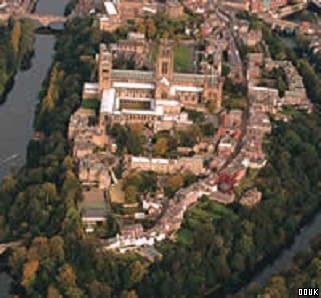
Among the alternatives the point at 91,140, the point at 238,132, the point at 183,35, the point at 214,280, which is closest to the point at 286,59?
the point at 183,35

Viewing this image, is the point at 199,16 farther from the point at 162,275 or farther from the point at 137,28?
the point at 162,275

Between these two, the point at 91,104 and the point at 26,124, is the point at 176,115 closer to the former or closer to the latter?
the point at 91,104

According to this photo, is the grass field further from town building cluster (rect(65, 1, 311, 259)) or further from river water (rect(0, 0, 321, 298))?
river water (rect(0, 0, 321, 298))

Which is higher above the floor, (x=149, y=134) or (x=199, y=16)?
(x=199, y=16)

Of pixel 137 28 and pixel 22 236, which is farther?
pixel 137 28

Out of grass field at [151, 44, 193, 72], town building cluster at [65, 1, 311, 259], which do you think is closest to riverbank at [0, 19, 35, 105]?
town building cluster at [65, 1, 311, 259]
